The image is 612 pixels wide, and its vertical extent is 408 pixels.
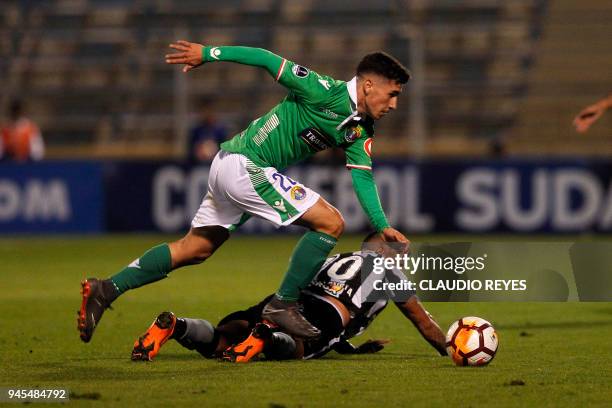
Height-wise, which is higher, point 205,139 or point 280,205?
point 280,205

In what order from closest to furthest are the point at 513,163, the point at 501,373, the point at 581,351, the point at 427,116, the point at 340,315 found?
the point at 501,373
the point at 340,315
the point at 581,351
the point at 513,163
the point at 427,116

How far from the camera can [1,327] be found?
8852 mm

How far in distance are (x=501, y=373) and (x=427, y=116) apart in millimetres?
15702

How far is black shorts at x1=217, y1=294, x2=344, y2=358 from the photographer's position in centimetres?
707

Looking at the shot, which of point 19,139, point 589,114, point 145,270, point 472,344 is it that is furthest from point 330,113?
point 19,139

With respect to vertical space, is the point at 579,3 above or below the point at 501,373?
above

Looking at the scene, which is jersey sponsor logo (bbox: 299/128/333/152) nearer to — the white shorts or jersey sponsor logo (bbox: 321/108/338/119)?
jersey sponsor logo (bbox: 321/108/338/119)

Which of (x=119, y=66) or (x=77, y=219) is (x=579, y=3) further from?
(x=77, y=219)

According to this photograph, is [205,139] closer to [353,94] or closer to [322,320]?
[353,94]

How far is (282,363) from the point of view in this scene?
698 centimetres

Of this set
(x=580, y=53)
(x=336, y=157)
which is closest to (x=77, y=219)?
(x=336, y=157)

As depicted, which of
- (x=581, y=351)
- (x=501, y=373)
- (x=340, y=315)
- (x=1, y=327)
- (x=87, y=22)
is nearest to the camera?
(x=501, y=373)

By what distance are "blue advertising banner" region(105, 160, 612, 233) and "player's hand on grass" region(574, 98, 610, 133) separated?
30.7 ft

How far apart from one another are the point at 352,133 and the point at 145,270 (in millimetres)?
1485
